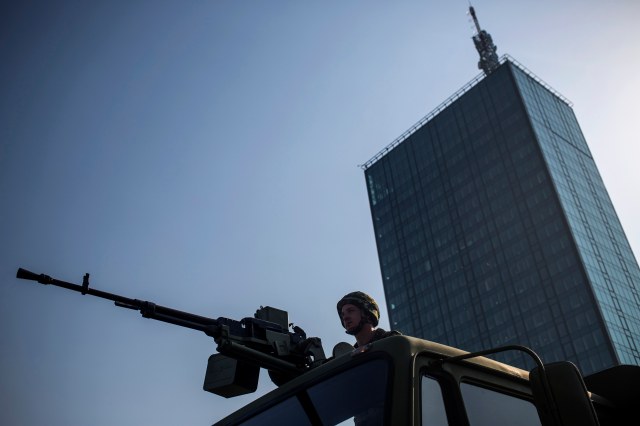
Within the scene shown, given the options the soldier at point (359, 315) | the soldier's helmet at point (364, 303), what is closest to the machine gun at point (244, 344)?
the soldier at point (359, 315)

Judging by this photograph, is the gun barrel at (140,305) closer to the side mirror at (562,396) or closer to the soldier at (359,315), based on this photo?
the soldier at (359,315)

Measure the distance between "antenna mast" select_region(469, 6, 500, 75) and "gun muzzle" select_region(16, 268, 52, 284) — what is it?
315 feet

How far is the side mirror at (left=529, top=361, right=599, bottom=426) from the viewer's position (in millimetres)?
2176

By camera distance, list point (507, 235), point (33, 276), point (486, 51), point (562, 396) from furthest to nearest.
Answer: point (486, 51) < point (507, 235) < point (33, 276) < point (562, 396)

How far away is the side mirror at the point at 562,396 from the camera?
218 cm

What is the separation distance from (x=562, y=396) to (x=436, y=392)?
69 cm

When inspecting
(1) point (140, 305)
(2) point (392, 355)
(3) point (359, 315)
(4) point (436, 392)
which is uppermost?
(1) point (140, 305)

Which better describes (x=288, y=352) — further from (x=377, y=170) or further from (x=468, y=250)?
(x=377, y=170)

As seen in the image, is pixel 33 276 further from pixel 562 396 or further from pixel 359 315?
pixel 562 396

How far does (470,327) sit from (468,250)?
11.7m

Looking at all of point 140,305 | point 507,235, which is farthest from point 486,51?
point 140,305

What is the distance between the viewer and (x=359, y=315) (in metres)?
4.11

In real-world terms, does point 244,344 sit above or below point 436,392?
above

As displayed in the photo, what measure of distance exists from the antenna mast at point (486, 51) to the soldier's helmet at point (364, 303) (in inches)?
3772
